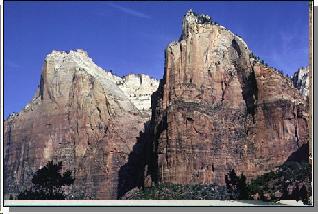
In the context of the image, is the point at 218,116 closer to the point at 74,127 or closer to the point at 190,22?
the point at 190,22

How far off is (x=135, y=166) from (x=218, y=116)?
53.1 feet

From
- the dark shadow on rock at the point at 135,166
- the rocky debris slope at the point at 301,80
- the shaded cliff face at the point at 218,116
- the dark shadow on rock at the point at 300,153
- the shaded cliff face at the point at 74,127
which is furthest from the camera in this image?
the rocky debris slope at the point at 301,80

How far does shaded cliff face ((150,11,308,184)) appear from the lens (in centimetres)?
8094

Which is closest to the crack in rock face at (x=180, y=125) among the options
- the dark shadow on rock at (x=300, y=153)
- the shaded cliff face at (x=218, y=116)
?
the shaded cliff face at (x=218, y=116)

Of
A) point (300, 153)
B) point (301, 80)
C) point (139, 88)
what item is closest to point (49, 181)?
point (300, 153)

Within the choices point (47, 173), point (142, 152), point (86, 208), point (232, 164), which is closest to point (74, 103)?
point (142, 152)

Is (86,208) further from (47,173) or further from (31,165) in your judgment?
(31,165)

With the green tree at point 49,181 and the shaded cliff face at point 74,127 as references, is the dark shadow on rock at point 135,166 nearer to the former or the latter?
the shaded cliff face at point 74,127

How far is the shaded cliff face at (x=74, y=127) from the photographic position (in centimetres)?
9919

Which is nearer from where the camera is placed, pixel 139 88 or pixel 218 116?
pixel 218 116

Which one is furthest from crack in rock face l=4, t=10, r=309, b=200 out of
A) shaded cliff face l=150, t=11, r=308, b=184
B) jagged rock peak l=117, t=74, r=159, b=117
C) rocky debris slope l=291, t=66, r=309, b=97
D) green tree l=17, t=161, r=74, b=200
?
green tree l=17, t=161, r=74, b=200

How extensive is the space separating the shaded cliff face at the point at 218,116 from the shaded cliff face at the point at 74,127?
12911 mm

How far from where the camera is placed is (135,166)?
95.8m

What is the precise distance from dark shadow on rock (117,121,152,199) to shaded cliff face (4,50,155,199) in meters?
1.20
